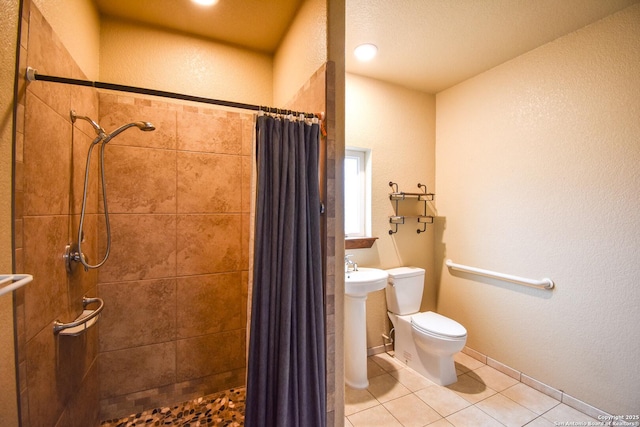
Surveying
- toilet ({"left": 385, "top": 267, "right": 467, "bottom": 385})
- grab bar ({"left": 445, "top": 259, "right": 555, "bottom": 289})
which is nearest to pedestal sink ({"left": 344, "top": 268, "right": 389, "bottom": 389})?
toilet ({"left": 385, "top": 267, "right": 467, "bottom": 385})

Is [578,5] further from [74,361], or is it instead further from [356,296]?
[74,361]

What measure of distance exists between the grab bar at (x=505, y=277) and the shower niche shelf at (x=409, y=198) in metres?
0.47

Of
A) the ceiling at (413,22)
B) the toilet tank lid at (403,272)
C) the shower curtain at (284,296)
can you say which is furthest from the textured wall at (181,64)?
the toilet tank lid at (403,272)

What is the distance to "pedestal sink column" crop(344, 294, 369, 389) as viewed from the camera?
2016mm

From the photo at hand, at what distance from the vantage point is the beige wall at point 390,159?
8.16ft

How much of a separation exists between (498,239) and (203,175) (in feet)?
8.12

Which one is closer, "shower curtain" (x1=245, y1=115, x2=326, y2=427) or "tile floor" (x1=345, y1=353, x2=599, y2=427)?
"shower curtain" (x1=245, y1=115, x2=326, y2=427)

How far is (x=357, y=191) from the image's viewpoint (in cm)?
261

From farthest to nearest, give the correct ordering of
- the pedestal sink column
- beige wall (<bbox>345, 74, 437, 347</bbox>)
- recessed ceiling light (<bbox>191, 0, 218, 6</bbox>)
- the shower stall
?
1. beige wall (<bbox>345, 74, 437, 347</bbox>)
2. the pedestal sink column
3. recessed ceiling light (<bbox>191, 0, 218, 6</bbox>)
4. the shower stall

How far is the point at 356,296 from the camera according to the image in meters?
1.99

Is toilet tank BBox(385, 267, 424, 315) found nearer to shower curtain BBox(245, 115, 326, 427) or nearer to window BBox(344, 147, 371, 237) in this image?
window BBox(344, 147, 371, 237)

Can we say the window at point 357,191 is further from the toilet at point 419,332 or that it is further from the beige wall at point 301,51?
the beige wall at point 301,51

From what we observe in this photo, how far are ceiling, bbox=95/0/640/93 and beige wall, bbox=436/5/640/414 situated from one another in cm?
19

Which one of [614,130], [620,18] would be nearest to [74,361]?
[614,130]
